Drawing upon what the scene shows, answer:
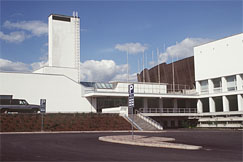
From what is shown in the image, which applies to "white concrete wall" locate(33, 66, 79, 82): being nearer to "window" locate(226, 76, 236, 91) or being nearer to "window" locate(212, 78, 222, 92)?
"window" locate(212, 78, 222, 92)

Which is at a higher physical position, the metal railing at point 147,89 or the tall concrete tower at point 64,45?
the tall concrete tower at point 64,45

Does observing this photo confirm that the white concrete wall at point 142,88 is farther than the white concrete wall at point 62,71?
Yes

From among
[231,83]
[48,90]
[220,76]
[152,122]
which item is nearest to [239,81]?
[231,83]

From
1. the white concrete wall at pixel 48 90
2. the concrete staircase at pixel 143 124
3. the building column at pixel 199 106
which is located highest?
the white concrete wall at pixel 48 90

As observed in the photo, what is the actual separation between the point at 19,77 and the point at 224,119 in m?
29.7

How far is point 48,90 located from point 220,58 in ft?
87.2

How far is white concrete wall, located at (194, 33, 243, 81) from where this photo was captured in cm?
4475

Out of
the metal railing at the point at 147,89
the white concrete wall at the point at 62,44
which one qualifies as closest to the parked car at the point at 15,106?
the metal railing at the point at 147,89

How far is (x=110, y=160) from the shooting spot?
10727 mm

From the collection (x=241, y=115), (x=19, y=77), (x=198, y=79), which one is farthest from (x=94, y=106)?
(x=241, y=115)

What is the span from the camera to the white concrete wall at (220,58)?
44.8 m

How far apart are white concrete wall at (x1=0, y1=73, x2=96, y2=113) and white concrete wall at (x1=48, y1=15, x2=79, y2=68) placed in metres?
5.35

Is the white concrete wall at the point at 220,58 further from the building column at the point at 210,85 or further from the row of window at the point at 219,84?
the row of window at the point at 219,84

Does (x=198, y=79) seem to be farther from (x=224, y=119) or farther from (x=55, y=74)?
(x=55, y=74)
